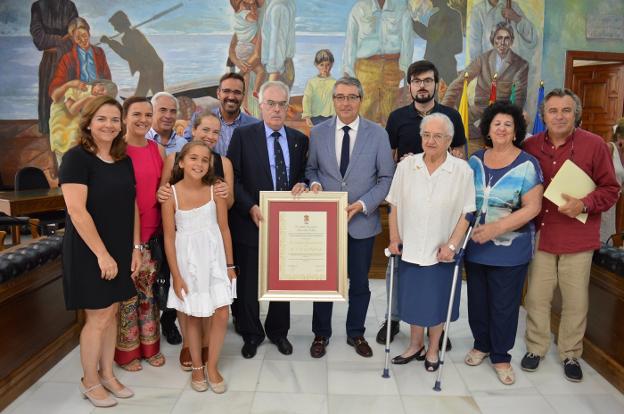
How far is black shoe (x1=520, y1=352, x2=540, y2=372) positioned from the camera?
2898 millimetres

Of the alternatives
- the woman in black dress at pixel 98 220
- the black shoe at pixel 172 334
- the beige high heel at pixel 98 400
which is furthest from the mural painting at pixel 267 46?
the beige high heel at pixel 98 400

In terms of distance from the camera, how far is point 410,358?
3004 millimetres

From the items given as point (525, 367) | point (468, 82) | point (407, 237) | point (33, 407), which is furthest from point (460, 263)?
point (468, 82)

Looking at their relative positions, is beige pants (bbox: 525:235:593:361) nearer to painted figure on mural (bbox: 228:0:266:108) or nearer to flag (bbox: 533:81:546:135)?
flag (bbox: 533:81:546:135)

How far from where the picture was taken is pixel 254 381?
275cm

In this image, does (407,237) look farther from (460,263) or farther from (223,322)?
(223,322)

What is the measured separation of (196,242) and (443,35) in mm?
6301

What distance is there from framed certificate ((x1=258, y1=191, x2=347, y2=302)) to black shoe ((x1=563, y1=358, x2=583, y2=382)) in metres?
1.47

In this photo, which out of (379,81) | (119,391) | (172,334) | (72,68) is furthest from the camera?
(72,68)

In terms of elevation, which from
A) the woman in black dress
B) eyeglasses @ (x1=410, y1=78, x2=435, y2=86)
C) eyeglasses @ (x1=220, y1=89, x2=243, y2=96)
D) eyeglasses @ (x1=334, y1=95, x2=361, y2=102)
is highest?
eyeglasses @ (x1=410, y1=78, x2=435, y2=86)

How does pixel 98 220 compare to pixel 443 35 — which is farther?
pixel 443 35

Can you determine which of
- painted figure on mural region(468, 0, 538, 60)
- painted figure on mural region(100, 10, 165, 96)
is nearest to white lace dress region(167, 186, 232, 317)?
painted figure on mural region(100, 10, 165, 96)

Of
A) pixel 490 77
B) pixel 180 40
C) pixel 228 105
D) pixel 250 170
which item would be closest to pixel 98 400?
pixel 250 170

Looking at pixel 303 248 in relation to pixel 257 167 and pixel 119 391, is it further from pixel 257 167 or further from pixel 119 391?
pixel 119 391
